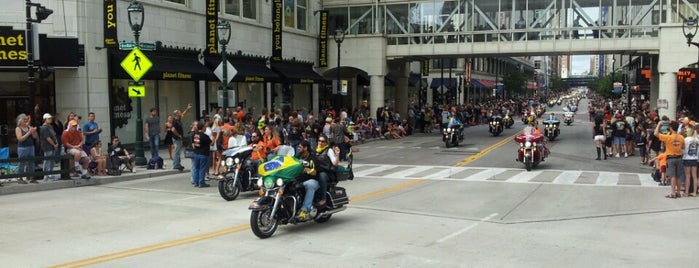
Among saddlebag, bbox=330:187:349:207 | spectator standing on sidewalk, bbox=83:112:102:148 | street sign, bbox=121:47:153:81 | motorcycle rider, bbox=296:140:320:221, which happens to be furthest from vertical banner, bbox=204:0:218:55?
motorcycle rider, bbox=296:140:320:221

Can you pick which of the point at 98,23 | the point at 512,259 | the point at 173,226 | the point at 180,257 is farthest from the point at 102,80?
the point at 512,259

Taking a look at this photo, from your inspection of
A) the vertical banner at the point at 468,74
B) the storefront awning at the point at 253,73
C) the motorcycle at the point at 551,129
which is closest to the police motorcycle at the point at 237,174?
the storefront awning at the point at 253,73

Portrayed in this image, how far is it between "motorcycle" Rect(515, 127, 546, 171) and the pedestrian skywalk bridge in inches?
12.4

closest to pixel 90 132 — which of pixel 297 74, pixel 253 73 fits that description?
pixel 253 73

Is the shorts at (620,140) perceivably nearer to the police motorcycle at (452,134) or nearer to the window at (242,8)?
the police motorcycle at (452,134)

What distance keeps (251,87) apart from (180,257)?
83.5ft

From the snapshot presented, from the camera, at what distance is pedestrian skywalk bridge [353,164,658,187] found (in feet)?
55.0

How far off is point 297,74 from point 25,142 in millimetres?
21186

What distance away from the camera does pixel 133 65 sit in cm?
1856

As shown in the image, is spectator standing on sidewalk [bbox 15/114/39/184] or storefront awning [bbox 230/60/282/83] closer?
spectator standing on sidewalk [bbox 15/114/39/184]

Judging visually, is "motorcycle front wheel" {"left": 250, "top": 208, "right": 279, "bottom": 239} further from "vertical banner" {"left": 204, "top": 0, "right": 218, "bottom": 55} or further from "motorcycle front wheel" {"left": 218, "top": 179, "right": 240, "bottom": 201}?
"vertical banner" {"left": 204, "top": 0, "right": 218, "bottom": 55}

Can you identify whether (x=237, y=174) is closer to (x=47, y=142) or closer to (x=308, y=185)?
(x=308, y=185)

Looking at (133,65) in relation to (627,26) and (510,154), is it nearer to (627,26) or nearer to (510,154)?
(510,154)

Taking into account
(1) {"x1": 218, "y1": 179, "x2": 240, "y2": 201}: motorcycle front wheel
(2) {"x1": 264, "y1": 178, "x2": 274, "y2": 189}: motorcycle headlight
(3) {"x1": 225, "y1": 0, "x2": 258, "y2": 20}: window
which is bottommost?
(1) {"x1": 218, "y1": 179, "x2": 240, "y2": 201}: motorcycle front wheel
